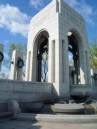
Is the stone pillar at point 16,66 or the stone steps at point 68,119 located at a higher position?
the stone pillar at point 16,66

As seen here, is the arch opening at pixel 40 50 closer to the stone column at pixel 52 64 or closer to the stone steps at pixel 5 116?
the stone column at pixel 52 64

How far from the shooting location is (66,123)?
7.71m

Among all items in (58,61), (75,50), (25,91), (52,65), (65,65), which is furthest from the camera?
(75,50)

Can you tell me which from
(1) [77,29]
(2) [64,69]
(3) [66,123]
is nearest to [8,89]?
(3) [66,123]

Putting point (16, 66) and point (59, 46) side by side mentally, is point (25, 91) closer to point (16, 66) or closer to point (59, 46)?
point (59, 46)

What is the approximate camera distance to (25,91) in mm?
11812

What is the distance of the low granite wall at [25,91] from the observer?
10.5 meters

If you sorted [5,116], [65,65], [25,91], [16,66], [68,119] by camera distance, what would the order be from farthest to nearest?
[16,66] < [65,65] < [25,91] < [5,116] < [68,119]

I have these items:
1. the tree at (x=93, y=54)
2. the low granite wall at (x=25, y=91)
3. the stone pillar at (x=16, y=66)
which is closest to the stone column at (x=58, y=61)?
the low granite wall at (x=25, y=91)

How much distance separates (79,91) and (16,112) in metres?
6.92

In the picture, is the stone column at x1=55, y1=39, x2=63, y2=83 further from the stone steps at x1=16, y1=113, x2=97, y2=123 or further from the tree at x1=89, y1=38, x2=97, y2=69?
the tree at x1=89, y1=38, x2=97, y2=69

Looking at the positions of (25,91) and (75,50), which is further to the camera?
(75,50)

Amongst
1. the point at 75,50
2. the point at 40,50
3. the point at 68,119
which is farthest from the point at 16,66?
the point at 68,119

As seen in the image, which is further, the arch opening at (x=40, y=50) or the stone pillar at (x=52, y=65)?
the arch opening at (x=40, y=50)
